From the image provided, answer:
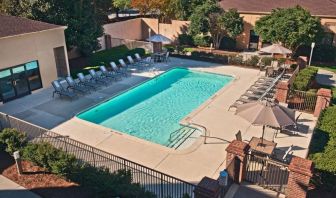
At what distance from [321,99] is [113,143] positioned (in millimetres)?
11033

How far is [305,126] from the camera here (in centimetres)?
1539

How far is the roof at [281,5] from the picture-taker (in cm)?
2775

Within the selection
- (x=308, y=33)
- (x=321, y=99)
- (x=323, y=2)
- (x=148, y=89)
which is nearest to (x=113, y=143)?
(x=148, y=89)

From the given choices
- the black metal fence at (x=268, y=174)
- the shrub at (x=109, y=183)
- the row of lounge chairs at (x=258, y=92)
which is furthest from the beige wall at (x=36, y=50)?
the black metal fence at (x=268, y=174)

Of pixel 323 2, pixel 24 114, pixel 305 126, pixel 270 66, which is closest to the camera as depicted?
pixel 305 126

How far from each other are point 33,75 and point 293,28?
19.7 m

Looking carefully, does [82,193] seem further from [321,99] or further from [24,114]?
[321,99]

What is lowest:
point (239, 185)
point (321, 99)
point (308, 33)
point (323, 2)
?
point (239, 185)

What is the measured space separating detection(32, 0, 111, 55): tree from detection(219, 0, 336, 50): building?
1466 centimetres

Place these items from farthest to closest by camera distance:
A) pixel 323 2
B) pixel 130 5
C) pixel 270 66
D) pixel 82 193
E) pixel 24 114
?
pixel 130 5, pixel 323 2, pixel 270 66, pixel 24 114, pixel 82 193

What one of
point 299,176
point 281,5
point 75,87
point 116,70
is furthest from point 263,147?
point 281,5

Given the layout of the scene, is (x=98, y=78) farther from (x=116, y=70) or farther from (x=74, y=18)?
(x=74, y=18)

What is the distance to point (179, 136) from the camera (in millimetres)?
15305

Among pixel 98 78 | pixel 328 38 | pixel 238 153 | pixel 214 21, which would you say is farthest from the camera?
pixel 214 21
